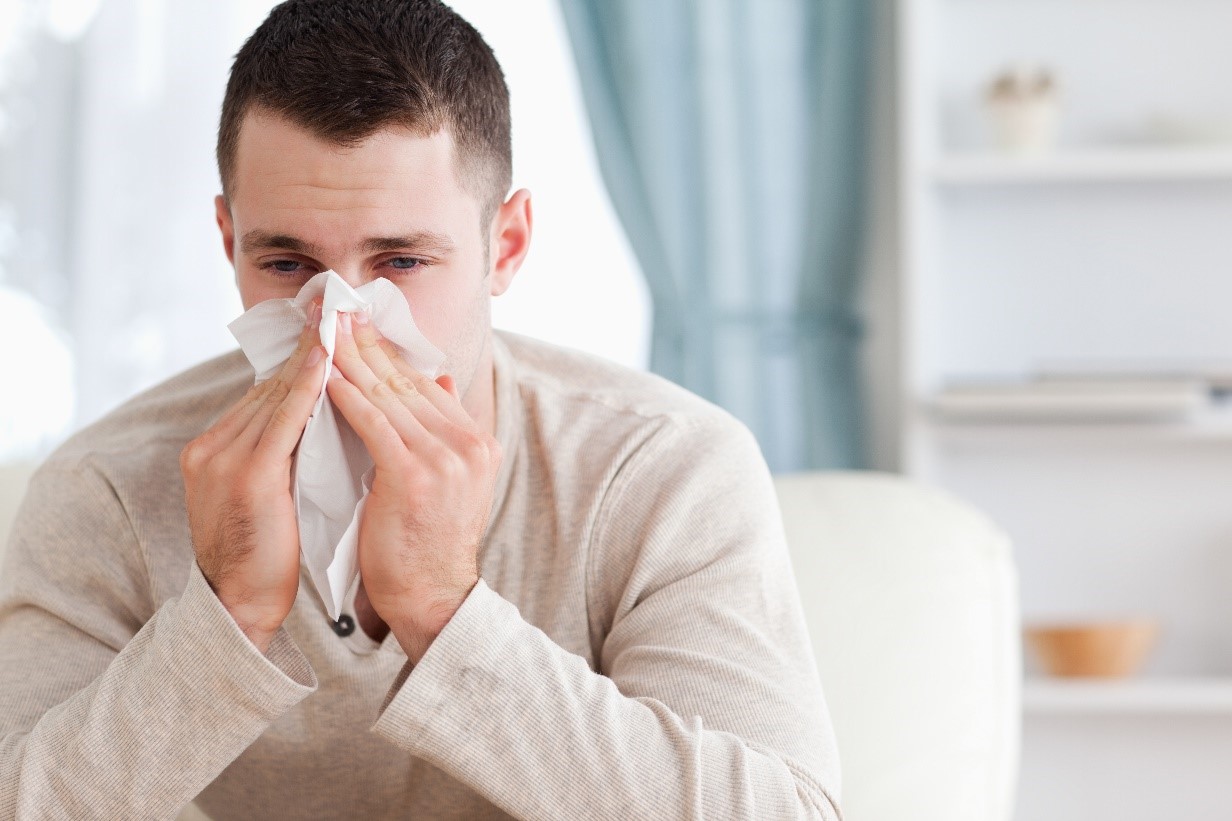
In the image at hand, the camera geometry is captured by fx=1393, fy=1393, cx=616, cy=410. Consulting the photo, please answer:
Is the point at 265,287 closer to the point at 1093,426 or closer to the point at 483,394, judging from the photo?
the point at 483,394

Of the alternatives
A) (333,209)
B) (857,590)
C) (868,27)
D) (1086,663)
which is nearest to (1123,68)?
(868,27)

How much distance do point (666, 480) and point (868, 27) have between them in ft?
5.48

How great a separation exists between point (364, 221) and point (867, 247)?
5.63ft

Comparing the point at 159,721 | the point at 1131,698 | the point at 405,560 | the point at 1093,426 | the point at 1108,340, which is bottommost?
the point at 1131,698

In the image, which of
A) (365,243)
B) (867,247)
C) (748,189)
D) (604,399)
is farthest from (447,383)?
(867,247)

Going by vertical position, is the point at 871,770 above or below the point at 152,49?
below

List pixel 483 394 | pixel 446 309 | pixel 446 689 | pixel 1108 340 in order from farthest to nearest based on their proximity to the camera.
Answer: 1. pixel 1108 340
2. pixel 483 394
3. pixel 446 309
4. pixel 446 689

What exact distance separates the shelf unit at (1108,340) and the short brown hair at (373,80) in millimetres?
1394

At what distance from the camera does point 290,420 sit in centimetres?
111

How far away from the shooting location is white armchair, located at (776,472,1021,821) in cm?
142

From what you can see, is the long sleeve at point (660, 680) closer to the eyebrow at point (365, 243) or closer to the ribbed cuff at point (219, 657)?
the ribbed cuff at point (219, 657)

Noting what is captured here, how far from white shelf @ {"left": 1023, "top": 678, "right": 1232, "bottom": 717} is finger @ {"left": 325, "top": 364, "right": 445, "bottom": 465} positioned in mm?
1611

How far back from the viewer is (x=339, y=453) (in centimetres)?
115

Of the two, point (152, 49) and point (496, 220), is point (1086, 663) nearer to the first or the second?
point (496, 220)
